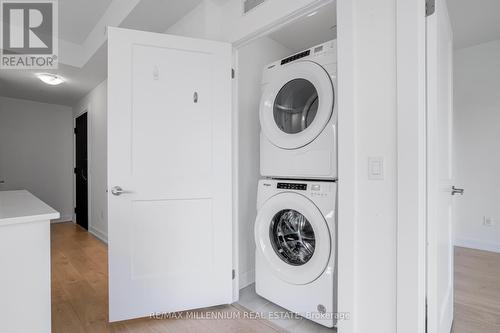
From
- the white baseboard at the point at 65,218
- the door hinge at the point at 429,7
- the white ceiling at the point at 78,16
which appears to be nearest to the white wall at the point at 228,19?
the door hinge at the point at 429,7

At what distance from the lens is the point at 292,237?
75.4 inches

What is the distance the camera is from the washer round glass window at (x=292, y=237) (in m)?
1.84

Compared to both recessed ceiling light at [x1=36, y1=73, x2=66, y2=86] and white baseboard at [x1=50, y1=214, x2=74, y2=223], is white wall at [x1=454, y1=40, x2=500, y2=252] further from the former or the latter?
white baseboard at [x1=50, y1=214, x2=74, y2=223]

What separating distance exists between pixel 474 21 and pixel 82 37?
400cm

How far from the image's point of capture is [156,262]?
1.80 metres

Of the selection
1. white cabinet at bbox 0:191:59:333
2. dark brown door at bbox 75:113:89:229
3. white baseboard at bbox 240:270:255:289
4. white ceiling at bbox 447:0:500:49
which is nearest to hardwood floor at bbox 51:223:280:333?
white baseboard at bbox 240:270:255:289

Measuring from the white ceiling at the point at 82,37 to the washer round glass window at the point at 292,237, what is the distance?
1726mm

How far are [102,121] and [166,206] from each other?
260 centimetres

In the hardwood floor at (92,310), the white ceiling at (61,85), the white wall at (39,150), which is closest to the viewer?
the hardwood floor at (92,310)

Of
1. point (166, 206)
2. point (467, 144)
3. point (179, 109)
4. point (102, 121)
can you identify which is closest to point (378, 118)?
point (179, 109)

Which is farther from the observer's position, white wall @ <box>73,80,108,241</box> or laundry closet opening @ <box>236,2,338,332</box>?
white wall @ <box>73,80,108,241</box>

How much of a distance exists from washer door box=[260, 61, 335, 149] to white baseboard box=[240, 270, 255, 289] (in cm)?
122

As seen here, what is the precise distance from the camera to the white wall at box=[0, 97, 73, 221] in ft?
15.0

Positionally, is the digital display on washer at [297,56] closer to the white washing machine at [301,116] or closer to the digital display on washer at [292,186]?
the white washing machine at [301,116]
